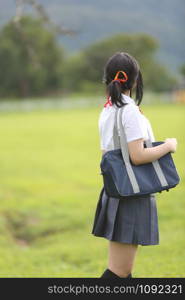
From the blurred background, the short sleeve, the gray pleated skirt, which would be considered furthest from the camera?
the blurred background

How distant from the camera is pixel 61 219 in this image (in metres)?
7.47

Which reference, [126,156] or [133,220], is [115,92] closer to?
[126,156]

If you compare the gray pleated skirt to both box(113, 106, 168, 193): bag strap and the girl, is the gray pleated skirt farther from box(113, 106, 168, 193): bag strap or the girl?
box(113, 106, 168, 193): bag strap

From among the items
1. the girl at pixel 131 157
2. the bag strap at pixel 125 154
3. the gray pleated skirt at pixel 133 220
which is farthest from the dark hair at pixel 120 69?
the gray pleated skirt at pixel 133 220

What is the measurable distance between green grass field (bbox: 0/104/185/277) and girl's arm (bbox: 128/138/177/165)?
189 cm

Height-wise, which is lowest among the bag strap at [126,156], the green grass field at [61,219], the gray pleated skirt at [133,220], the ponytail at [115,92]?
the green grass field at [61,219]

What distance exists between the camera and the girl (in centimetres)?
273

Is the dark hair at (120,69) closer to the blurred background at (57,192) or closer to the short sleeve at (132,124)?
the short sleeve at (132,124)

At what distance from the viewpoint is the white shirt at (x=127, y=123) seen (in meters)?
2.71

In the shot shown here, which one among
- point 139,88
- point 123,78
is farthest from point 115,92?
point 139,88

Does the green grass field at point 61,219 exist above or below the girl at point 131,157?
below

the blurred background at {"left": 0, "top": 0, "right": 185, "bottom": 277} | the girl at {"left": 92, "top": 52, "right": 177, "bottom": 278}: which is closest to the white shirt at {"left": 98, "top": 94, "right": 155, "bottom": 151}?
the girl at {"left": 92, "top": 52, "right": 177, "bottom": 278}

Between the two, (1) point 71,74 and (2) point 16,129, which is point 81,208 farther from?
(1) point 71,74

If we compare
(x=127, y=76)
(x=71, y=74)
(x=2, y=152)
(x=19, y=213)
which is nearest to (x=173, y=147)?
(x=127, y=76)
